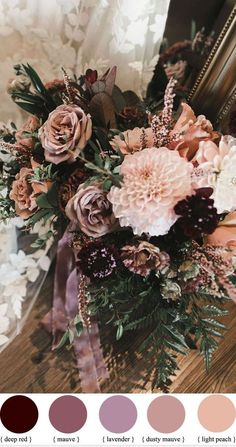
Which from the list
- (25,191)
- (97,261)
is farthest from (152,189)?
(25,191)

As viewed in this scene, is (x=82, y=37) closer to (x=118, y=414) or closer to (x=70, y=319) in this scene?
(x=70, y=319)

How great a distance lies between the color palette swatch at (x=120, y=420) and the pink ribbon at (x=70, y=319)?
8 cm

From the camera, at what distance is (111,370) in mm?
956

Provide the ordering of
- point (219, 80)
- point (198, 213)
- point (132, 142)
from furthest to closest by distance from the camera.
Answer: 1. point (219, 80)
2. point (132, 142)
3. point (198, 213)

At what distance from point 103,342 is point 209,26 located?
85cm

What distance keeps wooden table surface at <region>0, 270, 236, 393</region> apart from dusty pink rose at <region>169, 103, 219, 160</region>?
0.38 metres

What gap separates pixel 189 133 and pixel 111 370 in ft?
1.56

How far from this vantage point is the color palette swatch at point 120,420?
825 mm

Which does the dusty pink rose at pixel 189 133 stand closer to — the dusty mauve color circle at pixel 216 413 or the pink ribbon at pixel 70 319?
the pink ribbon at pixel 70 319

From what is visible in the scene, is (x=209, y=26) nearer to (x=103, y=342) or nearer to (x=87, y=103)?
(x=87, y=103)

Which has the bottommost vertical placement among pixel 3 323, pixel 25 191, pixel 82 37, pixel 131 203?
pixel 3 323

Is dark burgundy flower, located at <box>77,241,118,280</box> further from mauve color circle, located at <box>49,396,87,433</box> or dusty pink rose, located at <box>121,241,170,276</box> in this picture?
mauve color circle, located at <box>49,396,87,433</box>

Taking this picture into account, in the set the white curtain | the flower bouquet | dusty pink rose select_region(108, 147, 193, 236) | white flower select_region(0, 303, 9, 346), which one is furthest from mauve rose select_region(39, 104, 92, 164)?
white flower select_region(0, 303, 9, 346)

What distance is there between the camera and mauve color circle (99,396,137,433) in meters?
0.84
